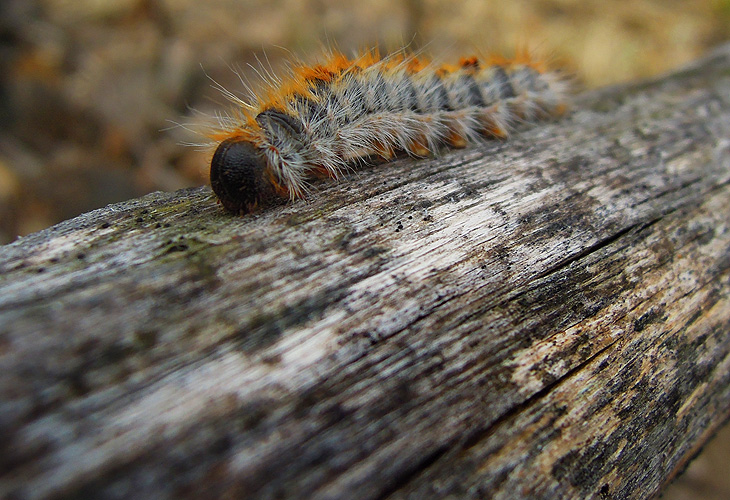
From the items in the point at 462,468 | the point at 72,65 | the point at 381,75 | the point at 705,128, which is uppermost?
the point at 72,65

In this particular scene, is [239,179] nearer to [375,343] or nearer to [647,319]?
[375,343]

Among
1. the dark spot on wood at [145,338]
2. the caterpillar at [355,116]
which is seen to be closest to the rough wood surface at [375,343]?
the dark spot on wood at [145,338]

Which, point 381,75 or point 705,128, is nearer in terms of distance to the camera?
point 381,75

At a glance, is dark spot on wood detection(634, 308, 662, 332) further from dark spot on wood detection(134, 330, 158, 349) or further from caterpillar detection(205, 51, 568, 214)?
dark spot on wood detection(134, 330, 158, 349)

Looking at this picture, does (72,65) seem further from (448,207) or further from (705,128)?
(705,128)

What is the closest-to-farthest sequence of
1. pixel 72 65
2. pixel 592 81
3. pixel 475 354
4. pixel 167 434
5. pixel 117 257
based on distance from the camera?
pixel 167 434 < pixel 475 354 < pixel 117 257 < pixel 72 65 < pixel 592 81

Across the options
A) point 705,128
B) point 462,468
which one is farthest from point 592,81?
point 462,468

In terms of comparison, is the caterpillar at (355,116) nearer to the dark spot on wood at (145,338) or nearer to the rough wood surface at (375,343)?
the rough wood surface at (375,343)
